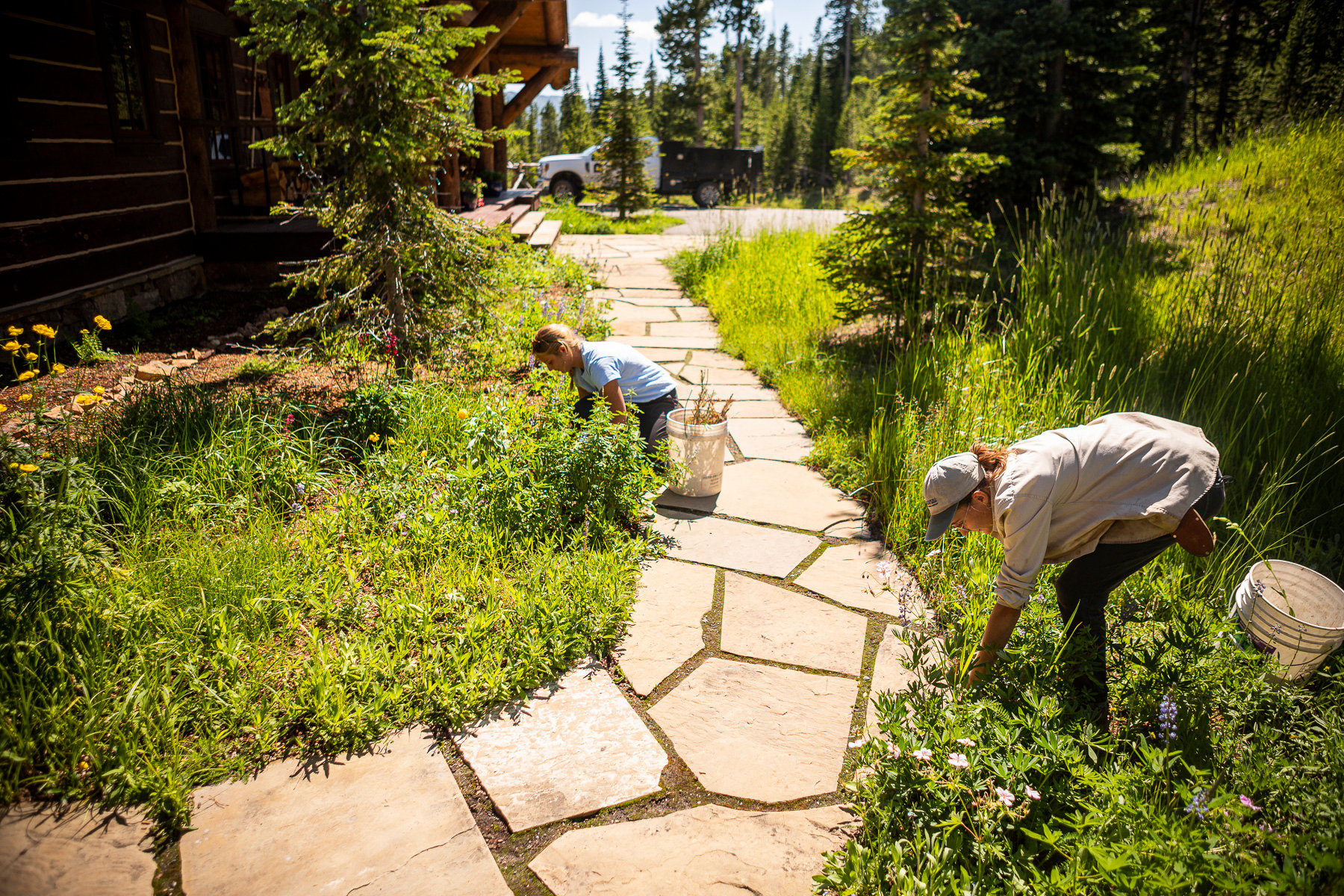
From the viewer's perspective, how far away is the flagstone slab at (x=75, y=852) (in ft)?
5.57

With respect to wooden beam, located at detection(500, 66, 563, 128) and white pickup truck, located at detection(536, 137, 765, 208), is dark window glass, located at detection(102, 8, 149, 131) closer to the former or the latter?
wooden beam, located at detection(500, 66, 563, 128)

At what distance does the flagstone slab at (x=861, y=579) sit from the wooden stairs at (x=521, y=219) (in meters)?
6.04

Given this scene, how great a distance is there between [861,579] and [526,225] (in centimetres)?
846

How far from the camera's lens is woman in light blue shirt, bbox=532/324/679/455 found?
12.1 feet

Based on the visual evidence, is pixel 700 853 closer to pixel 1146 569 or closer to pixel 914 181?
pixel 1146 569

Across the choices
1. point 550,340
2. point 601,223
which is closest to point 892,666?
point 550,340

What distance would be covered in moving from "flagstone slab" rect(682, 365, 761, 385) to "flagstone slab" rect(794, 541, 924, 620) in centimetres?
236

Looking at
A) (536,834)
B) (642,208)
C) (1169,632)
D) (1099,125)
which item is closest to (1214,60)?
(1099,125)

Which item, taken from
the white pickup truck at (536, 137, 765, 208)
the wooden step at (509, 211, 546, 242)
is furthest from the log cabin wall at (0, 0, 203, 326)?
the white pickup truck at (536, 137, 765, 208)

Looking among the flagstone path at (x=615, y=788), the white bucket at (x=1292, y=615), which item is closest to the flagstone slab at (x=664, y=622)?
the flagstone path at (x=615, y=788)

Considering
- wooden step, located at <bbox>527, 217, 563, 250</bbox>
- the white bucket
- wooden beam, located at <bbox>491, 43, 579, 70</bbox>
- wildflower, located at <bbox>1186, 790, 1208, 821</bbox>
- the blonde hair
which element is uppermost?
wooden beam, located at <bbox>491, 43, 579, 70</bbox>

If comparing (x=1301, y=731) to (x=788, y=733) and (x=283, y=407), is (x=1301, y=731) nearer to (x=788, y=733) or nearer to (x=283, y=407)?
(x=788, y=733)

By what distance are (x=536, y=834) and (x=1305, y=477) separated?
144 inches

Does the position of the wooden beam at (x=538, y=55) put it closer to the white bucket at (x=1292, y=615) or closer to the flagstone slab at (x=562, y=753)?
the flagstone slab at (x=562, y=753)
